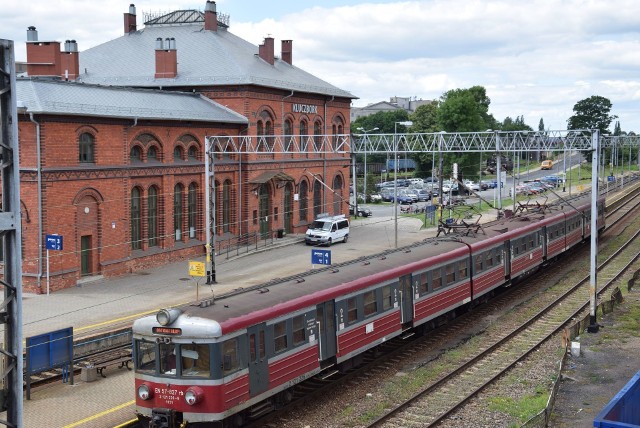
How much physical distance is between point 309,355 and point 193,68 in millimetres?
31605

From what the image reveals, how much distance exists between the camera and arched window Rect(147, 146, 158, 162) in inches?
1434

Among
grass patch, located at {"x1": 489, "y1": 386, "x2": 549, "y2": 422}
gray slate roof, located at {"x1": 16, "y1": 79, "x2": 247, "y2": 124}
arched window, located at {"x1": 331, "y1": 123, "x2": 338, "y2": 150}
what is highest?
gray slate roof, located at {"x1": 16, "y1": 79, "x2": 247, "y2": 124}

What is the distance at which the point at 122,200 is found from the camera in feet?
112

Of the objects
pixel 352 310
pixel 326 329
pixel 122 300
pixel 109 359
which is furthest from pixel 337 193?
pixel 326 329

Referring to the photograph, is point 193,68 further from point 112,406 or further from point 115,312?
point 112,406

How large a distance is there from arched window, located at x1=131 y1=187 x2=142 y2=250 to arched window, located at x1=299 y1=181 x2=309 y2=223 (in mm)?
15606

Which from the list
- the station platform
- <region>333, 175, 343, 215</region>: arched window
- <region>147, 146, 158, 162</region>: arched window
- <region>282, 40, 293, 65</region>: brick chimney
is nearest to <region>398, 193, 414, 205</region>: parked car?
the station platform

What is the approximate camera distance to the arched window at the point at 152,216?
36.5 m

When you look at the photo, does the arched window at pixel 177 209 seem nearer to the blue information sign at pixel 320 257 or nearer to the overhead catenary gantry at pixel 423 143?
the overhead catenary gantry at pixel 423 143

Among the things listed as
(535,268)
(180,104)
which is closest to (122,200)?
(180,104)

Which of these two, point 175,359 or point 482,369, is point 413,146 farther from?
point 175,359

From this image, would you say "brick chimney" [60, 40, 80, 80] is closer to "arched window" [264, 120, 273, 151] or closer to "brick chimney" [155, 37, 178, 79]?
"brick chimney" [155, 37, 178, 79]

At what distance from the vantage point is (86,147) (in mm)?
32469

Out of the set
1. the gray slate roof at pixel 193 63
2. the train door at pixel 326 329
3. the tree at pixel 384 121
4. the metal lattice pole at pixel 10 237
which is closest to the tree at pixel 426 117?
the tree at pixel 384 121
